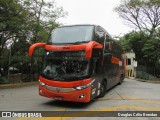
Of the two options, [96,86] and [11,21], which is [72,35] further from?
[11,21]

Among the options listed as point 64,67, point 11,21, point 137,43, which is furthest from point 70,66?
point 137,43

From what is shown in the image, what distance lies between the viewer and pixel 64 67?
10516 millimetres

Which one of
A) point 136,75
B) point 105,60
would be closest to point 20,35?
point 105,60

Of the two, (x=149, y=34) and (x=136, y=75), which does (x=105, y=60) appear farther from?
(x=149, y=34)

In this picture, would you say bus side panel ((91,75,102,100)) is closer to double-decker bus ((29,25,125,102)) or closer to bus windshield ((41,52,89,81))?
double-decker bus ((29,25,125,102))

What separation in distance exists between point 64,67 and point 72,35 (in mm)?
1642

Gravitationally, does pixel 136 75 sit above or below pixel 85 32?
below

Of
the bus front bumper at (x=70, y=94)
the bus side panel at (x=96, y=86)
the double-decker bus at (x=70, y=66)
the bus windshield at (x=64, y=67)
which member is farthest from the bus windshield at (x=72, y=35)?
the bus front bumper at (x=70, y=94)

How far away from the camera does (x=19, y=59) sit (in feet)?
78.5

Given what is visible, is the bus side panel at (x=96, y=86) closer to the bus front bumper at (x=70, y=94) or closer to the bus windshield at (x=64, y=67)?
the bus front bumper at (x=70, y=94)

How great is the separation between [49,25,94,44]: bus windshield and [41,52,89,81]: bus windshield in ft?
2.42

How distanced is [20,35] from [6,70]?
254 inches

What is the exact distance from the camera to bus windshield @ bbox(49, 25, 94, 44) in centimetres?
1100

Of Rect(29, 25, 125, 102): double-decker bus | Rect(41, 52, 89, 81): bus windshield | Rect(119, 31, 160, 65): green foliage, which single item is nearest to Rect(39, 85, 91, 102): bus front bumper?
Rect(29, 25, 125, 102): double-decker bus
